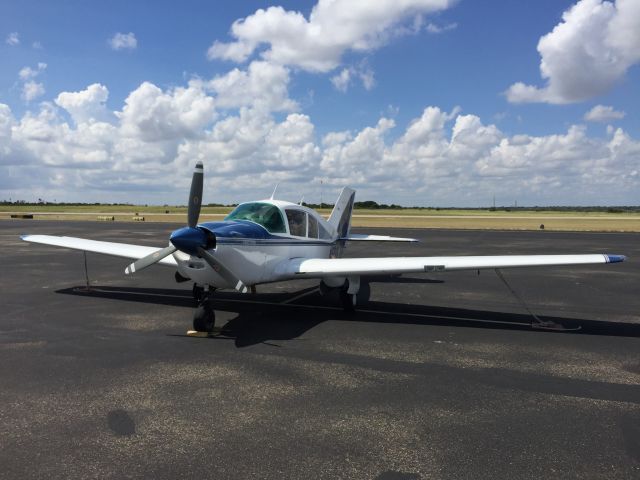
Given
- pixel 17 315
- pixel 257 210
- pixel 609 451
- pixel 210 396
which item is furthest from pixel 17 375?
pixel 609 451

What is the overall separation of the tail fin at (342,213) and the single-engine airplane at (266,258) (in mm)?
2363

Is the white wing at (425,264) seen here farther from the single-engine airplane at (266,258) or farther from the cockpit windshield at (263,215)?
the cockpit windshield at (263,215)

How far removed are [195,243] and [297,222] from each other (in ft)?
11.4

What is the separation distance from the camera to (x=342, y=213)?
1398 cm

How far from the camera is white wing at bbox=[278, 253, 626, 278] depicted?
27.7 ft

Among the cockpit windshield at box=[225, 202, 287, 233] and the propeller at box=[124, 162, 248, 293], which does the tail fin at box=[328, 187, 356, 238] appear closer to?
the cockpit windshield at box=[225, 202, 287, 233]

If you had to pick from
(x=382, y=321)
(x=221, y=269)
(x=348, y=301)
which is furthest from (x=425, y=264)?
(x=221, y=269)

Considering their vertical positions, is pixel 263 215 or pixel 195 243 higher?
pixel 263 215

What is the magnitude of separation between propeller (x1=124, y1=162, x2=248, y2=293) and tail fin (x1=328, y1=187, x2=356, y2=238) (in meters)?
5.98

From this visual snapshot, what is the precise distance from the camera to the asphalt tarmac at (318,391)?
3939mm

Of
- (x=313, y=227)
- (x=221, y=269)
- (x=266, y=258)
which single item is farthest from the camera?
(x=313, y=227)

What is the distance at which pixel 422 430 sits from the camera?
14.8ft

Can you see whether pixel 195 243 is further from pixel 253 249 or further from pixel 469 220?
pixel 469 220

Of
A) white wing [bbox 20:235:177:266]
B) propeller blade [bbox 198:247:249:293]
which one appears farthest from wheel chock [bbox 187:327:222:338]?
white wing [bbox 20:235:177:266]
